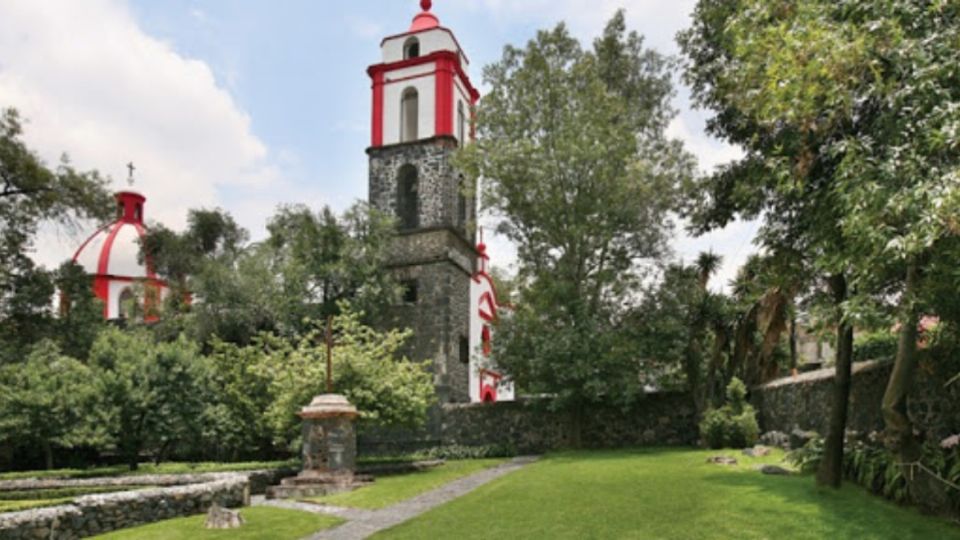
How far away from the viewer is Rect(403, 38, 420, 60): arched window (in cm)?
2727

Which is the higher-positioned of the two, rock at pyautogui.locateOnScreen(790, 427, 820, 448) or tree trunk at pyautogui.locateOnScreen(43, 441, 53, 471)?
rock at pyautogui.locateOnScreen(790, 427, 820, 448)

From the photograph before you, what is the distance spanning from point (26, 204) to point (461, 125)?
13887 millimetres

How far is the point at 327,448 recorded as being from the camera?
14.7m

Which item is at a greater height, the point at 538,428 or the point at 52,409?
the point at 52,409

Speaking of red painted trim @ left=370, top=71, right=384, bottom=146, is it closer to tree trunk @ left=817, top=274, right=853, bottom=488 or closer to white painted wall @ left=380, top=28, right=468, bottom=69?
white painted wall @ left=380, top=28, right=468, bottom=69

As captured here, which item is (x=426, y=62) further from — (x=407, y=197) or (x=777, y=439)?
(x=777, y=439)

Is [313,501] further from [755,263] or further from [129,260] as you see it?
[129,260]

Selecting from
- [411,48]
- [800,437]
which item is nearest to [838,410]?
[800,437]

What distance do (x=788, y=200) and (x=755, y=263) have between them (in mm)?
1305

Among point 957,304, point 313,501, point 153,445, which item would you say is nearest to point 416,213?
point 153,445

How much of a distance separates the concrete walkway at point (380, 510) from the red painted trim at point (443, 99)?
13.7 meters

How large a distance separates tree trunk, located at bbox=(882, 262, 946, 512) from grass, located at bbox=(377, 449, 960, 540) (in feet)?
0.91

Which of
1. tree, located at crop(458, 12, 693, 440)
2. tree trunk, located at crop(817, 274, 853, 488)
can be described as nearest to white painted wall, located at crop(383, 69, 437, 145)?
tree, located at crop(458, 12, 693, 440)

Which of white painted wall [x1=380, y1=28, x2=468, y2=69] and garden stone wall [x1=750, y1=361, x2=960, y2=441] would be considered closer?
garden stone wall [x1=750, y1=361, x2=960, y2=441]
